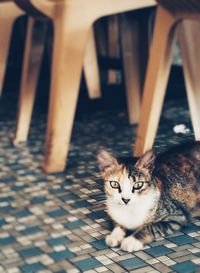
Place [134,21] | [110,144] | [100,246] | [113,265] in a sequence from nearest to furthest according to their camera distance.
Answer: [113,265] → [100,246] → [110,144] → [134,21]

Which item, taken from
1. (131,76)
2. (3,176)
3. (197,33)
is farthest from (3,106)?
(197,33)

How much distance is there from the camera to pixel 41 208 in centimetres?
181

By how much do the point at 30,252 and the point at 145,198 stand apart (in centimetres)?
31

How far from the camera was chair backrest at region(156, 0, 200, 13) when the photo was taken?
1.70 m

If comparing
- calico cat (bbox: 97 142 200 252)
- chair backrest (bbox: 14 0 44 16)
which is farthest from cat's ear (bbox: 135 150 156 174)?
chair backrest (bbox: 14 0 44 16)

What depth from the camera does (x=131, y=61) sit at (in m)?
2.62

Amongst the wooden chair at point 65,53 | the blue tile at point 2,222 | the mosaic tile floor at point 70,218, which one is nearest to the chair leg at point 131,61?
the mosaic tile floor at point 70,218

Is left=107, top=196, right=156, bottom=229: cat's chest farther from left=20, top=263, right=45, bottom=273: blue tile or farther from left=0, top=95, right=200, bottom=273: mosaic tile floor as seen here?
left=20, top=263, right=45, bottom=273: blue tile

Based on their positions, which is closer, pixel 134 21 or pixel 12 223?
pixel 12 223

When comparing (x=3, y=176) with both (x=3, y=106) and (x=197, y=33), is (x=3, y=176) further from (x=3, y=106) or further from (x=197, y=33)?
(x=3, y=106)

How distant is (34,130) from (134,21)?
626mm

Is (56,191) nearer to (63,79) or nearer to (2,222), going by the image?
(2,222)

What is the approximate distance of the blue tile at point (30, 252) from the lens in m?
1.51

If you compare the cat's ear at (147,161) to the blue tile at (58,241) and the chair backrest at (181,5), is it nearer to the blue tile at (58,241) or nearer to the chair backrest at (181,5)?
the blue tile at (58,241)
